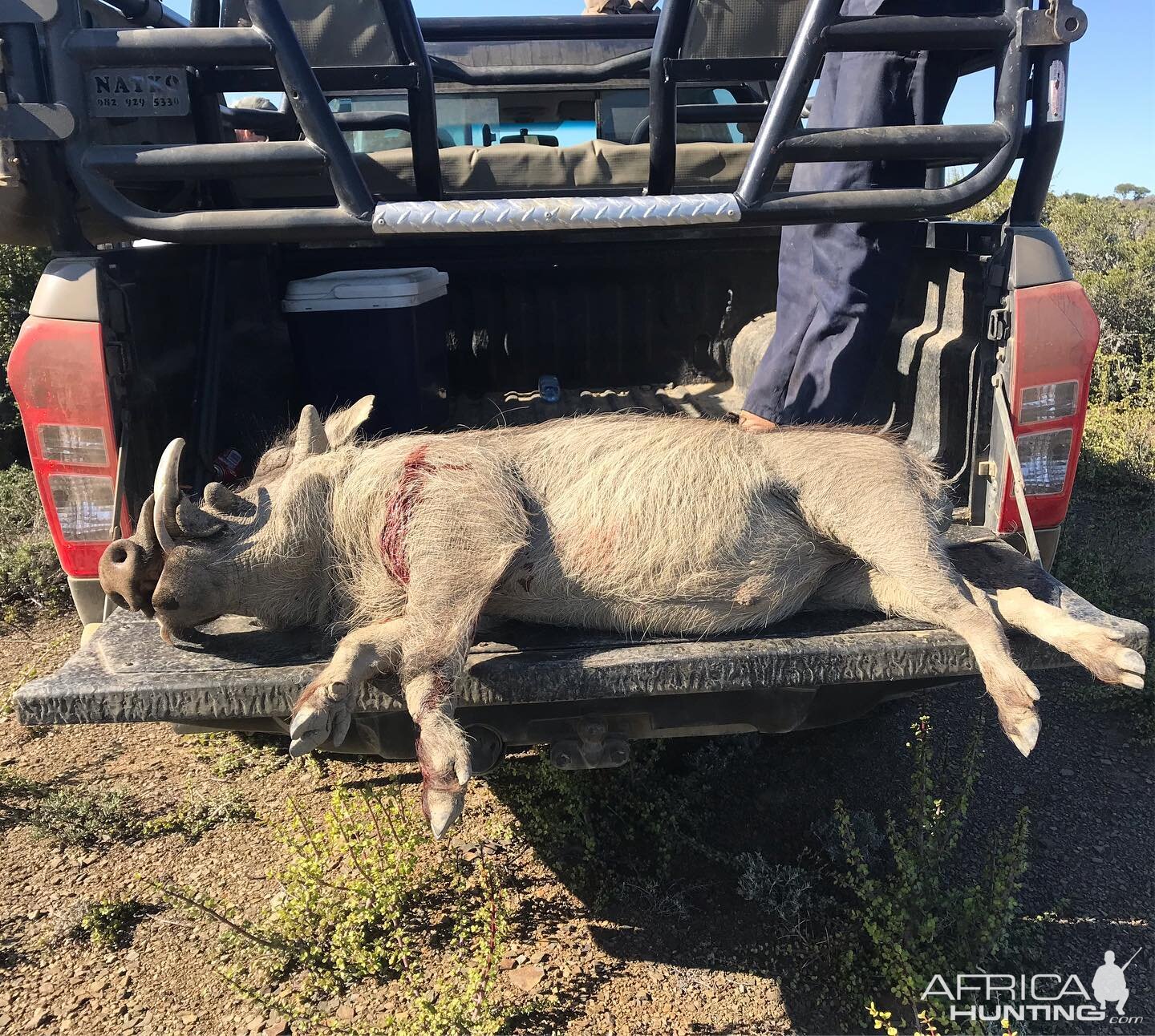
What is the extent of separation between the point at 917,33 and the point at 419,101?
1436 mm

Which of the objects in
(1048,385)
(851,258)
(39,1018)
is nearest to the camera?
(39,1018)

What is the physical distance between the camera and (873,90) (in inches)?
120

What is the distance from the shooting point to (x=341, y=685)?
6.79 ft

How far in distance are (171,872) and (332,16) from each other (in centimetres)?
282

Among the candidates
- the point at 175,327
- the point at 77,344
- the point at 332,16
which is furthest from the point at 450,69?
the point at 77,344

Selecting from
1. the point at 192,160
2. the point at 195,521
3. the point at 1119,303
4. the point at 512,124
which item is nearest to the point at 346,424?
the point at 195,521

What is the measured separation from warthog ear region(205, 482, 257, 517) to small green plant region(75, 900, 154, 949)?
4.71 feet

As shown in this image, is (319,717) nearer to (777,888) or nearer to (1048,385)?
(777,888)

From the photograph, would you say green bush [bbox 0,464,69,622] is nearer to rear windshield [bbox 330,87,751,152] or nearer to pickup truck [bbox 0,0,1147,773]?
pickup truck [bbox 0,0,1147,773]

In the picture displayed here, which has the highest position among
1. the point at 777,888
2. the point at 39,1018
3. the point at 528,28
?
the point at 528,28

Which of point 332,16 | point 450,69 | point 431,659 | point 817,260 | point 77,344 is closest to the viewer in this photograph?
point 431,659

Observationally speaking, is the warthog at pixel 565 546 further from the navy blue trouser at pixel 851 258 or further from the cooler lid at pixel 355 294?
the cooler lid at pixel 355 294

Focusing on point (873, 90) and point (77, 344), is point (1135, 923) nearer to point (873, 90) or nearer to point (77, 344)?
point (873, 90)

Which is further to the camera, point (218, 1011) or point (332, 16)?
point (332, 16)
